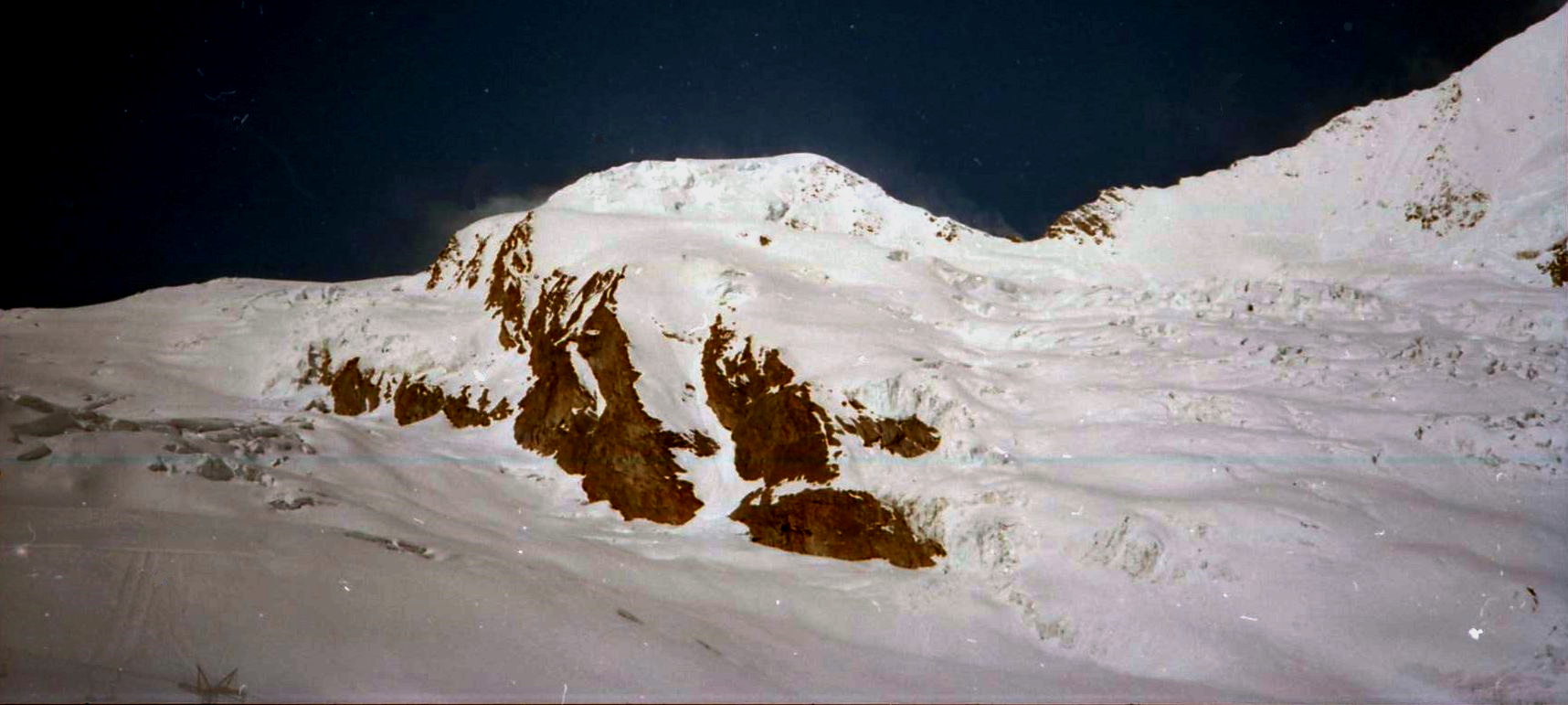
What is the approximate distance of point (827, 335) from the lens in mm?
37188

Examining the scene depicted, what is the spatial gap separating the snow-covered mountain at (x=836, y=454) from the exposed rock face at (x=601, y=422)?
0.17 meters

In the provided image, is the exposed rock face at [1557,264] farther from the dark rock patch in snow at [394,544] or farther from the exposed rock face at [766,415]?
the dark rock patch in snow at [394,544]

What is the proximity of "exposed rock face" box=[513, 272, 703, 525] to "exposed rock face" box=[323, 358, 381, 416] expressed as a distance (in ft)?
27.3

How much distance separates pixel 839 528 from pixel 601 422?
1256 cm

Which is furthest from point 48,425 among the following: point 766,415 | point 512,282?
point 512,282

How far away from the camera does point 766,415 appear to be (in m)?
33.9

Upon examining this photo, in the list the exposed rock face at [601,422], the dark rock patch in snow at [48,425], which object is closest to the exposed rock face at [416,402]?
Result: the exposed rock face at [601,422]

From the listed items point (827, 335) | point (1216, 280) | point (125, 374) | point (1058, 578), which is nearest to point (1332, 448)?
point (1058, 578)

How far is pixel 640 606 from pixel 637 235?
3493 cm

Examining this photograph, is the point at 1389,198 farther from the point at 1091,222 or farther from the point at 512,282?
the point at 512,282

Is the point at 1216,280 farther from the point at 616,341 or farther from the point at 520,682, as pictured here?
the point at 520,682

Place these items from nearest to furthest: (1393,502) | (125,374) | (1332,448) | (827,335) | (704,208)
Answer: (1393,502) < (1332,448) < (827,335) < (125,374) < (704,208)

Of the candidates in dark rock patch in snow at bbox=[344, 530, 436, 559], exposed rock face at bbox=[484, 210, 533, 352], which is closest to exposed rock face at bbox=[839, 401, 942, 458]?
dark rock patch in snow at bbox=[344, 530, 436, 559]

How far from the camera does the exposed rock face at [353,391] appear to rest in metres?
43.8
